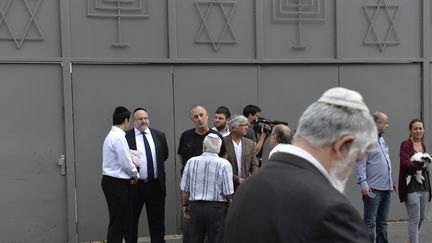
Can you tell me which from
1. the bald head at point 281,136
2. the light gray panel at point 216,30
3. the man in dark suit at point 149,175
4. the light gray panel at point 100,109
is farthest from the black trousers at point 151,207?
the light gray panel at point 216,30

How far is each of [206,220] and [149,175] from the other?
4.46ft

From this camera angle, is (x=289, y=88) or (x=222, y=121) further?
(x=289, y=88)

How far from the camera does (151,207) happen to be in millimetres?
6453

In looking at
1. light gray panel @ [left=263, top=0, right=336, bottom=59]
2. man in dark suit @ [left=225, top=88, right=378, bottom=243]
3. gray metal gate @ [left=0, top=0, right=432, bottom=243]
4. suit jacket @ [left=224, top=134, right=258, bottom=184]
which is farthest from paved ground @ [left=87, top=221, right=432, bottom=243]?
man in dark suit @ [left=225, top=88, right=378, bottom=243]

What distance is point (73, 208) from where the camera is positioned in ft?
22.3

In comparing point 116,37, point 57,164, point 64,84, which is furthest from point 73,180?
point 116,37

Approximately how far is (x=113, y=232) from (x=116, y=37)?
8.62 feet

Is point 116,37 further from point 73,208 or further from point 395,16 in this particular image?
point 395,16

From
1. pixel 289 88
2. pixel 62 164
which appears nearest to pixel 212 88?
pixel 289 88

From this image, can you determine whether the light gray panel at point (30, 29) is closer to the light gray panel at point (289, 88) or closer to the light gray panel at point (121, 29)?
A: the light gray panel at point (121, 29)

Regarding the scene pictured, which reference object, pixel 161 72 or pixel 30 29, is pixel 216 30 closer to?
pixel 161 72

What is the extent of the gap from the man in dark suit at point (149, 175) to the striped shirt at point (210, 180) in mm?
1194

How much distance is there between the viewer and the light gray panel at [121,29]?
6.78 m

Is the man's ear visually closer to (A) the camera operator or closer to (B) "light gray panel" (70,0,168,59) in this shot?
(A) the camera operator
